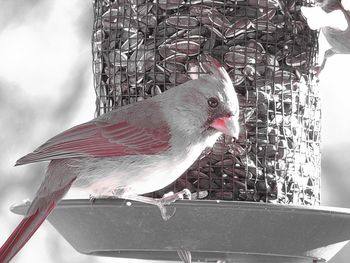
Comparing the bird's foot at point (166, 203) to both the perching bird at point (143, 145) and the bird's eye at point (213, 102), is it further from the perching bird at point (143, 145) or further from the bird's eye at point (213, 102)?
the bird's eye at point (213, 102)

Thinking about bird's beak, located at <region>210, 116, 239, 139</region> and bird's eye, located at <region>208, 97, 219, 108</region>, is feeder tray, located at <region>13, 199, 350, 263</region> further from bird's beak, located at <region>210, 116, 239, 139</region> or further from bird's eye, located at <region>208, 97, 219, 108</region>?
bird's eye, located at <region>208, 97, 219, 108</region>

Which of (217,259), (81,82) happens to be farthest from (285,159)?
(81,82)

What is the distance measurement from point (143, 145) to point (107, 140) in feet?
0.48

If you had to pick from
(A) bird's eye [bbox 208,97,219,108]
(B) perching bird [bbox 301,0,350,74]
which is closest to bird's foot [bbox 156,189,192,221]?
(A) bird's eye [bbox 208,97,219,108]

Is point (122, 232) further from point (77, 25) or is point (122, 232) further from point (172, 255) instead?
point (77, 25)

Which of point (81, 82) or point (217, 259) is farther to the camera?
point (81, 82)

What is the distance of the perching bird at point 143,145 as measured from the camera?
15.9ft

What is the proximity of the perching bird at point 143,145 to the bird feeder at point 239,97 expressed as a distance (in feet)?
0.36

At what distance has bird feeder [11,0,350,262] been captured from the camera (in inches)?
194

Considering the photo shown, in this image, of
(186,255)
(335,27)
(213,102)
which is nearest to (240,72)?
(213,102)

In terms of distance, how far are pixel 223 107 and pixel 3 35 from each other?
2.89 meters

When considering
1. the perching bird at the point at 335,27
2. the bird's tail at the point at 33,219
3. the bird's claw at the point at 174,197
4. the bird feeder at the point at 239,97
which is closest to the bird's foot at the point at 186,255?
the bird feeder at the point at 239,97

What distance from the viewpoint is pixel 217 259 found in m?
5.31

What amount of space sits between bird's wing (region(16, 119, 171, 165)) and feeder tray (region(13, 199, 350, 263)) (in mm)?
207
